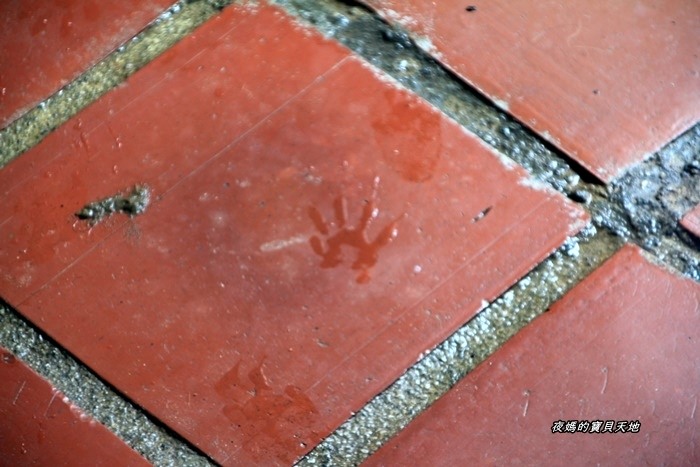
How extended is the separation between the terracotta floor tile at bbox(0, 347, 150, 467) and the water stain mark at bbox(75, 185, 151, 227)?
131mm

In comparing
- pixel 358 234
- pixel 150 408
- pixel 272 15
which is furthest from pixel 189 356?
pixel 272 15

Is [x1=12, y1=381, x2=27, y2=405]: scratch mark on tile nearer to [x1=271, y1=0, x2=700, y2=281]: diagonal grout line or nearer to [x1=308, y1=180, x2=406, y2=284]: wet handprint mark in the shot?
[x1=308, y1=180, x2=406, y2=284]: wet handprint mark

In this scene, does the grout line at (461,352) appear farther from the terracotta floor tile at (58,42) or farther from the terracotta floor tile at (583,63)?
the terracotta floor tile at (58,42)

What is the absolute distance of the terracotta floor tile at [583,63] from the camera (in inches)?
20.0

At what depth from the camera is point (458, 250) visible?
494mm

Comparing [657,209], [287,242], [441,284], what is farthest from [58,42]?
[657,209]

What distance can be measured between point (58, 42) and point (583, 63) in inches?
17.2

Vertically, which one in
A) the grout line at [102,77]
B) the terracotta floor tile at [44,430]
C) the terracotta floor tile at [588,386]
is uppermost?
the grout line at [102,77]

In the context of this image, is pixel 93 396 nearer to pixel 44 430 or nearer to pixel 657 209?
pixel 44 430

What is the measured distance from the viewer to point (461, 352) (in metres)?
0.49

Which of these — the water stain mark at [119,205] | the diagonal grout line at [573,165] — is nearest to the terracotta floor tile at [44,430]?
the water stain mark at [119,205]

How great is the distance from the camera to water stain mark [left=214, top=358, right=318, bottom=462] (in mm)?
500

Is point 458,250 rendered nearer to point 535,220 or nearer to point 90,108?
point 535,220

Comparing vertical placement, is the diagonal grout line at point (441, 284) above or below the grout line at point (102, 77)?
below
